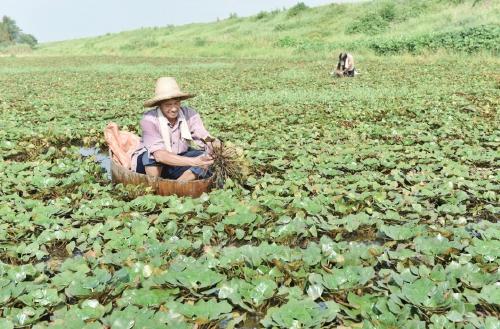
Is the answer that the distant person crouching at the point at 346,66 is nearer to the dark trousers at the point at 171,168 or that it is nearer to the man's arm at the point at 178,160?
the dark trousers at the point at 171,168

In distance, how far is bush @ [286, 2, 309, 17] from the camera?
4909 cm

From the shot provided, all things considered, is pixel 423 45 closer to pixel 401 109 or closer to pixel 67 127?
pixel 401 109

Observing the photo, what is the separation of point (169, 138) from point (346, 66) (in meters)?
12.9

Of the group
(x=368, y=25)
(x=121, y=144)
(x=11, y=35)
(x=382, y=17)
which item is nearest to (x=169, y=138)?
(x=121, y=144)

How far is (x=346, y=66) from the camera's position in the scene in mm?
16875

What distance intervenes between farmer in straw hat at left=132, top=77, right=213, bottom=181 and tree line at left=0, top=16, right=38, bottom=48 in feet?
274

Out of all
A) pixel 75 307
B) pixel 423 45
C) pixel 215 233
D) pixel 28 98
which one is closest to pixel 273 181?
pixel 215 233

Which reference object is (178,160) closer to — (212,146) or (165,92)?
(212,146)

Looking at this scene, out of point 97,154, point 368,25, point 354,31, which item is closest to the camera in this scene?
point 97,154

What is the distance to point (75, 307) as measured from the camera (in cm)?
282

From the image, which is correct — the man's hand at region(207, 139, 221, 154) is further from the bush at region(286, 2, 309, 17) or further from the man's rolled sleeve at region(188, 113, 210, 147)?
the bush at region(286, 2, 309, 17)

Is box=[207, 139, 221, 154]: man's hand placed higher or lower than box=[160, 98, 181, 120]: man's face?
lower

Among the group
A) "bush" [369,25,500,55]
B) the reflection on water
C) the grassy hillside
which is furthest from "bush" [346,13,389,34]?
the reflection on water

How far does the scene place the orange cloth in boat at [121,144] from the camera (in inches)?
227
